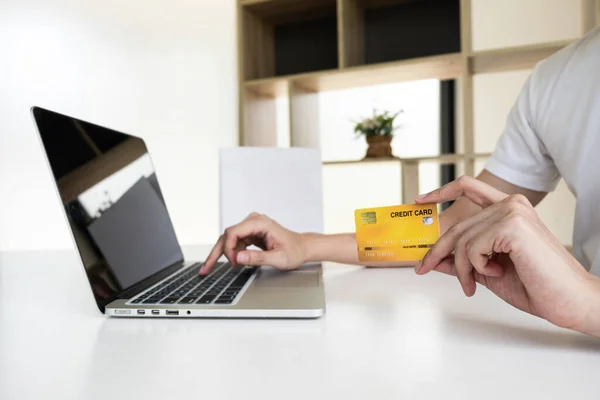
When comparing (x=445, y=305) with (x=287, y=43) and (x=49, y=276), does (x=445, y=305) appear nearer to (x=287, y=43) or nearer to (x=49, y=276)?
(x=49, y=276)

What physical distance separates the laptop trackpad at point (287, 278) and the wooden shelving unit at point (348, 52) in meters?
1.67

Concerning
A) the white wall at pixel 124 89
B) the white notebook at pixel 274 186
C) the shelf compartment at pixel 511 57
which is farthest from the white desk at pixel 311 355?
the white wall at pixel 124 89

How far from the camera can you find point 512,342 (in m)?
0.49

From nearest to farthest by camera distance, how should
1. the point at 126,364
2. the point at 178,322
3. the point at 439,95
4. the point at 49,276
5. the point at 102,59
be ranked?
→ 1. the point at 126,364
2. the point at 178,322
3. the point at 49,276
4. the point at 102,59
5. the point at 439,95

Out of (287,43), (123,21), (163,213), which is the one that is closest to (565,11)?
(287,43)

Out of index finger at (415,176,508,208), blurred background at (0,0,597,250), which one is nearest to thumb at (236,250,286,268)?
index finger at (415,176,508,208)

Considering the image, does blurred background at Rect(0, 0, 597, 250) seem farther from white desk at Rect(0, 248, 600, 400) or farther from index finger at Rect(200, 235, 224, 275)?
white desk at Rect(0, 248, 600, 400)

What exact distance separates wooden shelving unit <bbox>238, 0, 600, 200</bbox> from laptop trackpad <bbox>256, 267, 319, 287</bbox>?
1.67m

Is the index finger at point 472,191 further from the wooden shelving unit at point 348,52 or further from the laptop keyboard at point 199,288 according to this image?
the wooden shelving unit at point 348,52

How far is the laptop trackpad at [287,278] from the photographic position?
2.44ft

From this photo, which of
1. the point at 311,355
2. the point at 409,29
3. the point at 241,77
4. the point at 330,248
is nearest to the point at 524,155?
the point at 330,248

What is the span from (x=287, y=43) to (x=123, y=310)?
2.65 m

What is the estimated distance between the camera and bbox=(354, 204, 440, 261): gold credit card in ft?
1.95

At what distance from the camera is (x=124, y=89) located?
2684 millimetres
